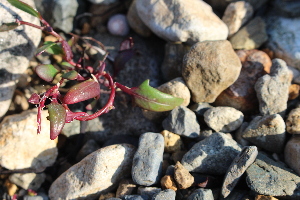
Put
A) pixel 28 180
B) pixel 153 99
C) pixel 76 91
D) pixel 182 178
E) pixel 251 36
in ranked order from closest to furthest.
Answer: pixel 182 178 < pixel 76 91 < pixel 153 99 < pixel 28 180 < pixel 251 36

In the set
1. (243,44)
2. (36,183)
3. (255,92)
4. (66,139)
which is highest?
(243,44)

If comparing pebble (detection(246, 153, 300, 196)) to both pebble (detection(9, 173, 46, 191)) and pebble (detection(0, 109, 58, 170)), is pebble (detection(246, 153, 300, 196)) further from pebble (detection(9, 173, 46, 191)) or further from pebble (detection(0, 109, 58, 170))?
pebble (detection(9, 173, 46, 191))

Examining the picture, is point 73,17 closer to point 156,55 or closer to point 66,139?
A: point 156,55

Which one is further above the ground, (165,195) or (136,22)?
(136,22)

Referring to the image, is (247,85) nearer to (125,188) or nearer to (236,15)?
(236,15)

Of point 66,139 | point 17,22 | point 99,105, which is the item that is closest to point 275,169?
point 99,105

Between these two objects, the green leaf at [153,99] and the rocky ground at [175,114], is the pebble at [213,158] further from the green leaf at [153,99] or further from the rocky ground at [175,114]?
the green leaf at [153,99]

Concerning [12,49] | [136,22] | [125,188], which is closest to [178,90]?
[125,188]

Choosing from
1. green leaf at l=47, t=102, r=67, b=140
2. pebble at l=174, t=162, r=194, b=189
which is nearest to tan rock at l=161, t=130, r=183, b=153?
pebble at l=174, t=162, r=194, b=189
